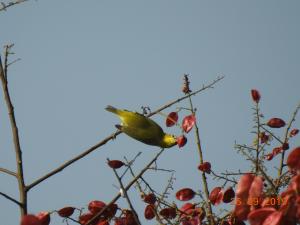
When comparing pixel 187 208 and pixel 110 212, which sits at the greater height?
pixel 187 208

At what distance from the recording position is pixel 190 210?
7.47 ft

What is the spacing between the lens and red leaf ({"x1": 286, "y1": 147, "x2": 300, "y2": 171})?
3.76 feet

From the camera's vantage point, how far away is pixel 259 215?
1.17 m

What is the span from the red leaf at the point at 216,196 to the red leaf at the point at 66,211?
849 mm

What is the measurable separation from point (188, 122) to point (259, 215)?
46.9 inches

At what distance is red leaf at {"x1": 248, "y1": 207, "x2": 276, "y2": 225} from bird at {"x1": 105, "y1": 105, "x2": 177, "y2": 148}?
0.62m

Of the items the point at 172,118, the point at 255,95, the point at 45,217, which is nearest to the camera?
the point at 45,217

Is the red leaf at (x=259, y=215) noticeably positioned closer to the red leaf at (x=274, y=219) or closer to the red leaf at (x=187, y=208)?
the red leaf at (x=274, y=219)

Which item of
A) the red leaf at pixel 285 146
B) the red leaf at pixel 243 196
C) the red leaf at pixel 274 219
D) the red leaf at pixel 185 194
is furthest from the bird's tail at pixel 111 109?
the red leaf at pixel 285 146

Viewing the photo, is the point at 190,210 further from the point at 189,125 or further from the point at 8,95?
the point at 8,95

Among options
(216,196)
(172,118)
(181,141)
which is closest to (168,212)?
(216,196)

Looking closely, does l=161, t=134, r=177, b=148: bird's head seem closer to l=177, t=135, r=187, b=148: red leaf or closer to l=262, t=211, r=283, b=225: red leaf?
l=177, t=135, r=187, b=148: red leaf

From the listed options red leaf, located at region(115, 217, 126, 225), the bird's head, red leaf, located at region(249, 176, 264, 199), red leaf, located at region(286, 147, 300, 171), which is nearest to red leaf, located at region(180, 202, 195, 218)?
red leaf, located at region(115, 217, 126, 225)

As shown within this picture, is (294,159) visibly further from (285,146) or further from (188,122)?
(285,146)
